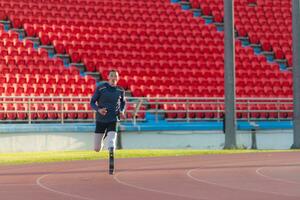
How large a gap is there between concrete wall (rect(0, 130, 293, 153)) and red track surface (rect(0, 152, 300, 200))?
19.8 feet

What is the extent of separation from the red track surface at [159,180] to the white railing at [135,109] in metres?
6.92

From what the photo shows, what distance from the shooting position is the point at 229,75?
2497 cm

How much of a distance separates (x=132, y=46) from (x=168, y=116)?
5.35 meters

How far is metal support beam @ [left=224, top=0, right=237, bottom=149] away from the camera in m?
24.8

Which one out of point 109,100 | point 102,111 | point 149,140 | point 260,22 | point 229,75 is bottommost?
point 149,140

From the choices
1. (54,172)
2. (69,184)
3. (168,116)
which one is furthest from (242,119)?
(69,184)

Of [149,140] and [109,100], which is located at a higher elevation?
[109,100]

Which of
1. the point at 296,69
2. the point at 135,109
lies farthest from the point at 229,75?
the point at 135,109

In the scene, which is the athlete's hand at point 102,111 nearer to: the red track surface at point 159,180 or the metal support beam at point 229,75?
the red track surface at point 159,180

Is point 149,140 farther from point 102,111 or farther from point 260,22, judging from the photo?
point 260,22

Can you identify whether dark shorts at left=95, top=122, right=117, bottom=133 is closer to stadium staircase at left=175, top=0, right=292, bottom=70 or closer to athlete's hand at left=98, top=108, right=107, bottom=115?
athlete's hand at left=98, top=108, right=107, bottom=115

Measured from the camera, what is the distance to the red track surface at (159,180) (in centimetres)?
1088

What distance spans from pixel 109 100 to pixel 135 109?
1232 centimetres

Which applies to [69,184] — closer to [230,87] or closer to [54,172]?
[54,172]
